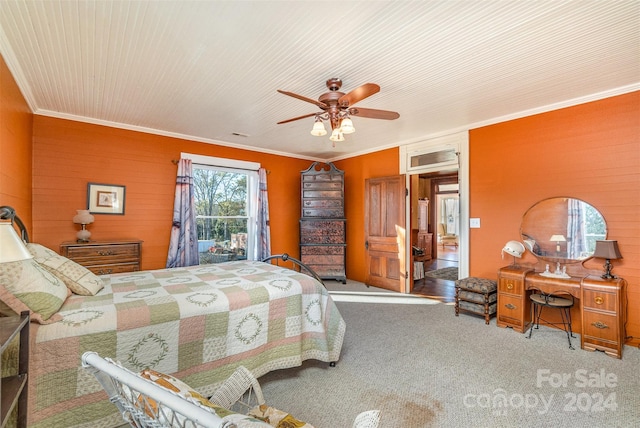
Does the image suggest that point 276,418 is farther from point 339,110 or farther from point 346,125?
point 339,110

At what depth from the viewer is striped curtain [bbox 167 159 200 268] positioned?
447cm

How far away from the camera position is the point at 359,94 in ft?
7.68

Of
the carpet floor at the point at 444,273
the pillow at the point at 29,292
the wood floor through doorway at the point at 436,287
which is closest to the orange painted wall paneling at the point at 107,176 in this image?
the pillow at the point at 29,292

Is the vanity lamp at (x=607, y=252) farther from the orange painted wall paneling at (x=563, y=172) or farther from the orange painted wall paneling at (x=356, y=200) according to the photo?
the orange painted wall paneling at (x=356, y=200)

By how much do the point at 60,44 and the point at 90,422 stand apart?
259 centimetres

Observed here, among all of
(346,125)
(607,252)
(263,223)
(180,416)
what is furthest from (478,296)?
(180,416)

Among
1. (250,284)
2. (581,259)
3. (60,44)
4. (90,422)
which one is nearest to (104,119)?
(60,44)

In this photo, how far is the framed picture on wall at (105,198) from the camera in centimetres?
391

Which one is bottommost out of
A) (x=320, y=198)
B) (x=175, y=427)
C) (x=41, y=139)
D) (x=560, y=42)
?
(x=175, y=427)

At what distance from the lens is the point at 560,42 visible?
2.16 meters

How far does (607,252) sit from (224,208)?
519cm

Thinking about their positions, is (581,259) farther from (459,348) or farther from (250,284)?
(250,284)

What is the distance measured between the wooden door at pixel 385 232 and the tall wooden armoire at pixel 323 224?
518 mm

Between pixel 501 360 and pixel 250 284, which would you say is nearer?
pixel 250 284
